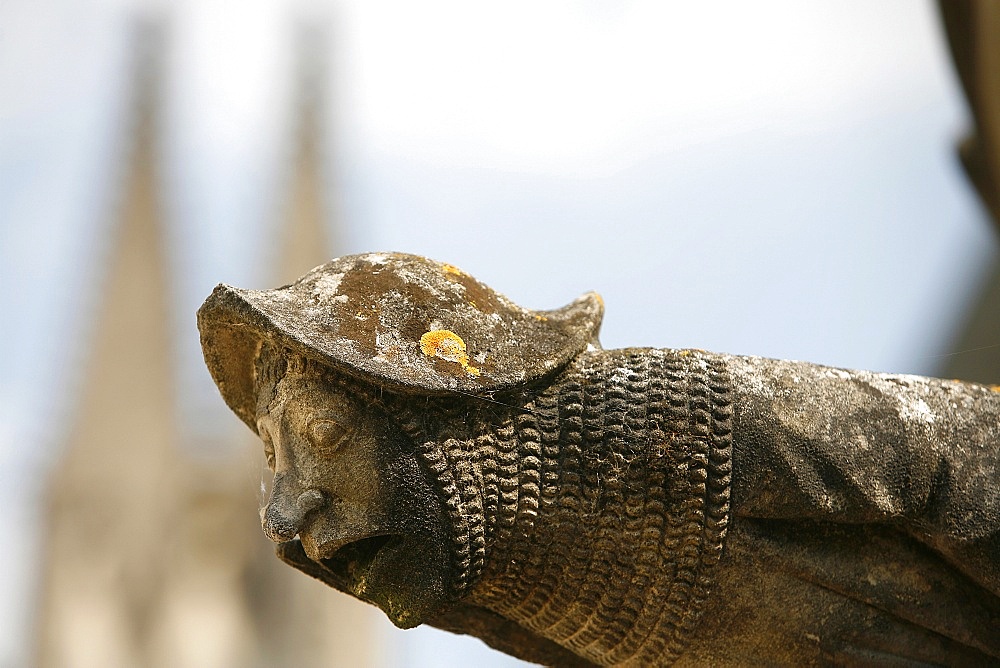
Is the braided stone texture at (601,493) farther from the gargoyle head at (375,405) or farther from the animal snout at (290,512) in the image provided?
the animal snout at (290,512)

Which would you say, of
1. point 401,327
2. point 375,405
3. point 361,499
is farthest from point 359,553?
point 401,327

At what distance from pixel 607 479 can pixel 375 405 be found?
1.14ft

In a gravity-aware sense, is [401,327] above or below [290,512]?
above

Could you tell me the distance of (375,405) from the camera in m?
2.30

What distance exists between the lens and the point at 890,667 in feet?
8.05

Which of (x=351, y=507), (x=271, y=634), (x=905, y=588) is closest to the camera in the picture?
(x=351, y=507)

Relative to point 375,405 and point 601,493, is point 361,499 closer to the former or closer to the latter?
point 375,405

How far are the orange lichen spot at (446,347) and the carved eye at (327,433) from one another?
162mm

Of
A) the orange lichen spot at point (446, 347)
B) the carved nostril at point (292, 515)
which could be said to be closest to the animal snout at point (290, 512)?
the carved nostril at point (292, 515)

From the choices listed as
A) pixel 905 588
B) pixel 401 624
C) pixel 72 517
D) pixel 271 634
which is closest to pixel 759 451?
pixel 905 588

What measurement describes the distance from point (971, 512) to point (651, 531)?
1.56 ft

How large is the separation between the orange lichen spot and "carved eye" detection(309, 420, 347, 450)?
0.16 m

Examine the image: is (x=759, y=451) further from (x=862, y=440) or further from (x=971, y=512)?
(x=971, y=512)

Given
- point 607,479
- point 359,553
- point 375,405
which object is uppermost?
point 375,405
